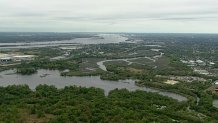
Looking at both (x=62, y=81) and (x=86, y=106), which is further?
(x=62, y=81)

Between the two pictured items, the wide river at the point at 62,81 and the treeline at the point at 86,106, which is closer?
the treeline at the point at 86,106

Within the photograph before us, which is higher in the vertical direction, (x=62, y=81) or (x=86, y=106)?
(x=86, y=106)

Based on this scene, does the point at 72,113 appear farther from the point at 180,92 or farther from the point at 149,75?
the point at 149,75

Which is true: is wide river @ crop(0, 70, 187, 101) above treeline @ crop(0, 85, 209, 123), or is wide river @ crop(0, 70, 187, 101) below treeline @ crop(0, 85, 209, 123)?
below

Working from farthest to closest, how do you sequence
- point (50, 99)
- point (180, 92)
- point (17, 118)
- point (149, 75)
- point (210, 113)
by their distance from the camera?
point (149, 75), point (180, 92), point (50, 99), point (210, 113), point (17, 118)

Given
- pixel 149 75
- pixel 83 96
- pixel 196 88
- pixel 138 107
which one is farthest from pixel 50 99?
pixel 149 75

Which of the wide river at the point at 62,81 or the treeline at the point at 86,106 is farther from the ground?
the treeline at the point at 86,106

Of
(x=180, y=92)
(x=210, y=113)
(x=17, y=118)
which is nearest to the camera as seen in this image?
(x=17, y=118)

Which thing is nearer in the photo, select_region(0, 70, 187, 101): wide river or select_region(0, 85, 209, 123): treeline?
select_region(0, 85, 209, 123): treeline
